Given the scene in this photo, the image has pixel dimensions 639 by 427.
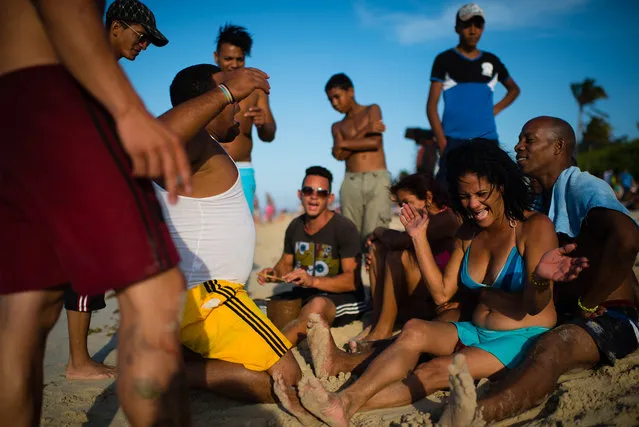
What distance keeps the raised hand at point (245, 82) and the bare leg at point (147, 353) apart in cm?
109

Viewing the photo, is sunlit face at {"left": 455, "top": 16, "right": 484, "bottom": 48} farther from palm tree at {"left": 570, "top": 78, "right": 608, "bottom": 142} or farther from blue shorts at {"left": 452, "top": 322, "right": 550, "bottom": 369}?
palm tree at {"left": 570, "top": 78, "right": 608, "bottom": 142}

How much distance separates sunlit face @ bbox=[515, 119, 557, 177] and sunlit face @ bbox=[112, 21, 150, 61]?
2772 mm

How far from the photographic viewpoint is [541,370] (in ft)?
7.84

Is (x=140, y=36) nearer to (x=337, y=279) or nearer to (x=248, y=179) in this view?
(x=248, y=179)

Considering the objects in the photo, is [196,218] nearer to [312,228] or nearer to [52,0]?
[52,0]

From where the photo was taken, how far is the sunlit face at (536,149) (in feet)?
10.6

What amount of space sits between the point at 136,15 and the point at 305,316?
2560mm

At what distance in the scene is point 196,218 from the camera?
2.65 m

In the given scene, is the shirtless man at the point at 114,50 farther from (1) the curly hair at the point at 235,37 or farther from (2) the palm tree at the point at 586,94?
(2) the palm tree at the point at 586,94

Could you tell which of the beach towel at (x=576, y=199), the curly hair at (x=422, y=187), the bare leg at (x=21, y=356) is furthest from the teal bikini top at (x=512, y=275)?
the bare leg at (x=21, y=356)

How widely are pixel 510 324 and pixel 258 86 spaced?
6.31 ft

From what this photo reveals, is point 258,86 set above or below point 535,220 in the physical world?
above

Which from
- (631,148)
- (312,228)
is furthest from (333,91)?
(631,148)

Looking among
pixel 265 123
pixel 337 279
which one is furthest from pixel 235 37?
pixel 337 279
